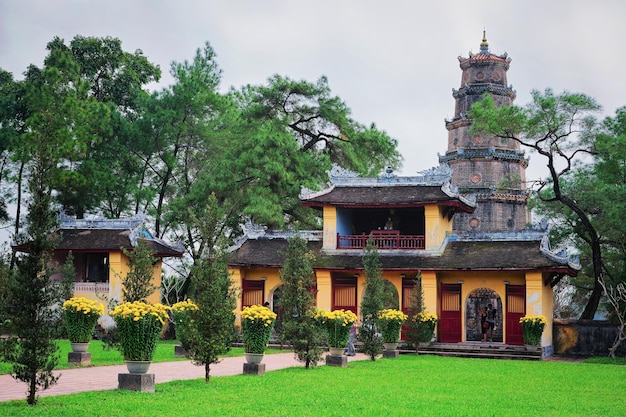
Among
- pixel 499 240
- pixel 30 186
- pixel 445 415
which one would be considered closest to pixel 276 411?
pixel 445 415

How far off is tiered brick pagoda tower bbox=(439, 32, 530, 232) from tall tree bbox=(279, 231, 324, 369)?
2476 centimetres

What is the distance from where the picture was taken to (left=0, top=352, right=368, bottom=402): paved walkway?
13.1m

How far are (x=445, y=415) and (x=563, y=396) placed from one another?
13.5 ft

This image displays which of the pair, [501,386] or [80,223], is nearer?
[501,386]

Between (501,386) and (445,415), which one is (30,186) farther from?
(501,386)

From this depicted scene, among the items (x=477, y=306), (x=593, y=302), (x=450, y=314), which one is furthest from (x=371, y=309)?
(x=477, y=306)

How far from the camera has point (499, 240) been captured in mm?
29438

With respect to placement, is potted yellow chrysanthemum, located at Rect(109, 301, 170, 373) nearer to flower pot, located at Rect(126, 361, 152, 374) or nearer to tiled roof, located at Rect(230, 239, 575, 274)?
flower pot, located at Rect(126, 361, 152, 374)

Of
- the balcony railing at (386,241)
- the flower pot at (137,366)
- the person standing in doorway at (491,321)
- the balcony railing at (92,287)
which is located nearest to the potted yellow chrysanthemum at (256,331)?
the flower pot at (137,366)

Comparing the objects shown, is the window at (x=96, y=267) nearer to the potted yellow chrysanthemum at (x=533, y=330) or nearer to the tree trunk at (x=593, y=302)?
the potted yellow chrysanthemum at (x=533, y=330)

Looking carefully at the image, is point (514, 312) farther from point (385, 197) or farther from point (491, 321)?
point (385, 197)

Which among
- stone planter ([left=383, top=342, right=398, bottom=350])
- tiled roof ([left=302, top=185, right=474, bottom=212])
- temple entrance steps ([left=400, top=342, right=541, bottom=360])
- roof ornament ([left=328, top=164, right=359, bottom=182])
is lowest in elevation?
temple entrance steps ([left=400, top=342, right=541, bottom=360])

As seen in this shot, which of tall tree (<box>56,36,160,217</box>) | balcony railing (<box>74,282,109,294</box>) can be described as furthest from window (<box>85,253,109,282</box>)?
tall tree (<box>56,36,160,217</box>)

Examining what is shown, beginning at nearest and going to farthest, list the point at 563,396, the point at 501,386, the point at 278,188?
the point at 563,396
the point at 501,386
the point at 278,188
